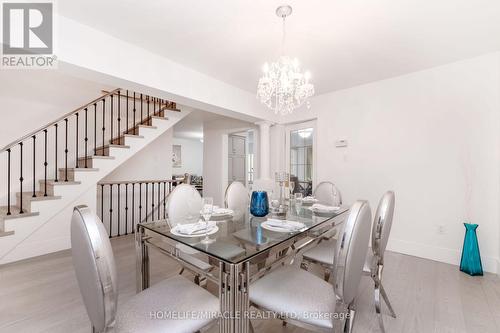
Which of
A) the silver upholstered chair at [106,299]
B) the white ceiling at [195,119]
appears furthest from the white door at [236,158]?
the silver upholstered chair at [106,299]

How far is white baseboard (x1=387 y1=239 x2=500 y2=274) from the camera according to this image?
242cm

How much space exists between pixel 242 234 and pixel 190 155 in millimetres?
8903

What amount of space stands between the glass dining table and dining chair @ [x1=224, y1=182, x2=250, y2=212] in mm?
504

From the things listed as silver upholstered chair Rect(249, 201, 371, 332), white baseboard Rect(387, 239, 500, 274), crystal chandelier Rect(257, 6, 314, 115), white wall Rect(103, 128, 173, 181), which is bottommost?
white baseboard Rect(387, 239, 500, 274)

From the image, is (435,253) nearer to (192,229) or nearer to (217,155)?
(192,229)

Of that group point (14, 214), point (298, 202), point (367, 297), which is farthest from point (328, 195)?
point (14, 214)

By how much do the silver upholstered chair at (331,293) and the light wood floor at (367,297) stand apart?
0.56 meters

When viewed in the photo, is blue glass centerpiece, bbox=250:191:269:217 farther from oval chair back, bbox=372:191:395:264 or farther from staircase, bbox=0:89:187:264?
staircase, bbox=0:89:187:264

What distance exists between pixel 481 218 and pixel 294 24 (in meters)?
2.95

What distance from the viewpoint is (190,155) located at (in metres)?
9.88

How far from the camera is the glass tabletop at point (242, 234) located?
1140mm

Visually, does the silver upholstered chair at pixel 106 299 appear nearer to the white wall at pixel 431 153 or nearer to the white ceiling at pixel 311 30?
the white ceiling at pixel 311 30

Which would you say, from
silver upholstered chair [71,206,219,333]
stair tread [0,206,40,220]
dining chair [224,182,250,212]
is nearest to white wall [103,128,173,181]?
stair tread [0,206,40,220]

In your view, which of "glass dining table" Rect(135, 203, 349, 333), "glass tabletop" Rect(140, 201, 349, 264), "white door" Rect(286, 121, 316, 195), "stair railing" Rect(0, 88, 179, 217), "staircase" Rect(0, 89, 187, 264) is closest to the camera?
"glass dining table" Rect(135, 203, 349, 333)
